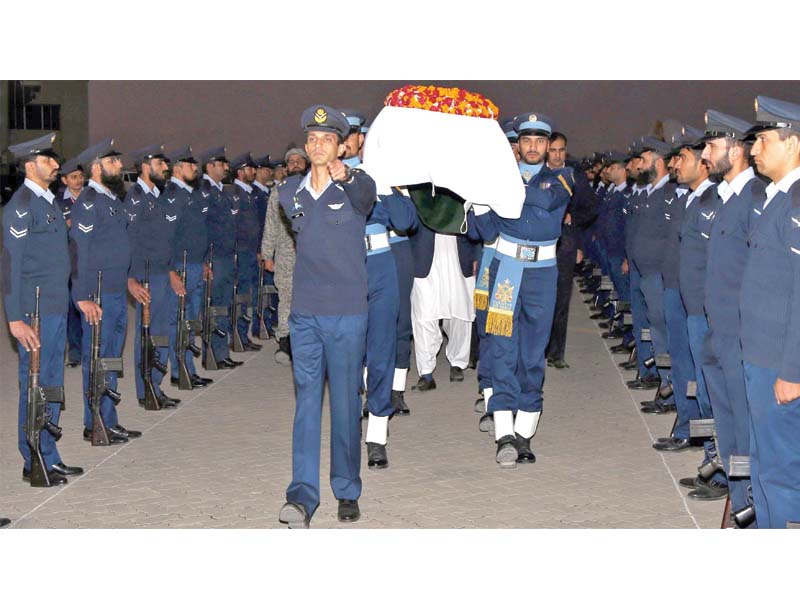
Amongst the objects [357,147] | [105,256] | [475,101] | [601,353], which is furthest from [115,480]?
[601,353]

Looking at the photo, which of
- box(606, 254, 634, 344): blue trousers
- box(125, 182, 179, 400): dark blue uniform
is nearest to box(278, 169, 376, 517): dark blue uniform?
box(125, 182, 179, 400): dark blue uniform

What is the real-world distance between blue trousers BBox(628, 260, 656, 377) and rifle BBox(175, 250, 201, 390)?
434 centimetres

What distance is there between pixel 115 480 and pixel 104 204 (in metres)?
2.28

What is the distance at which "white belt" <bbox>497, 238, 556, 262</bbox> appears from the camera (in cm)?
812

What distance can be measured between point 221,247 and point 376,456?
5358 mm

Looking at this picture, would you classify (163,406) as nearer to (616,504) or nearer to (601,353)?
(616,504)

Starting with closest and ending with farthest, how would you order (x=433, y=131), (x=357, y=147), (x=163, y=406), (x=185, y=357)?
(x=433, y=131)
(x=357, y=147)
(x=163, y=406)
(x=185, y=357)

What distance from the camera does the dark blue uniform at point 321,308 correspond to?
6461 mm

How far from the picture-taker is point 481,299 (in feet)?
27.9

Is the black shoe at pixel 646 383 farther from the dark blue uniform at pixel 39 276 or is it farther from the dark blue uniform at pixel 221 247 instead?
the dark blue uniform at pixel 39 276

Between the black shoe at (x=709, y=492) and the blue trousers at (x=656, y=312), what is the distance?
8.96 ft

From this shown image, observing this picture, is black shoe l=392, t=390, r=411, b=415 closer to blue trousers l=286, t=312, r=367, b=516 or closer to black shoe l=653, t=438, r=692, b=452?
black shoe l=653, t=438, r=692, b=452

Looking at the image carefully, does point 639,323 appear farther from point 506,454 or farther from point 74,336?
point 74,336

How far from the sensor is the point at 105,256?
886 centimetres
